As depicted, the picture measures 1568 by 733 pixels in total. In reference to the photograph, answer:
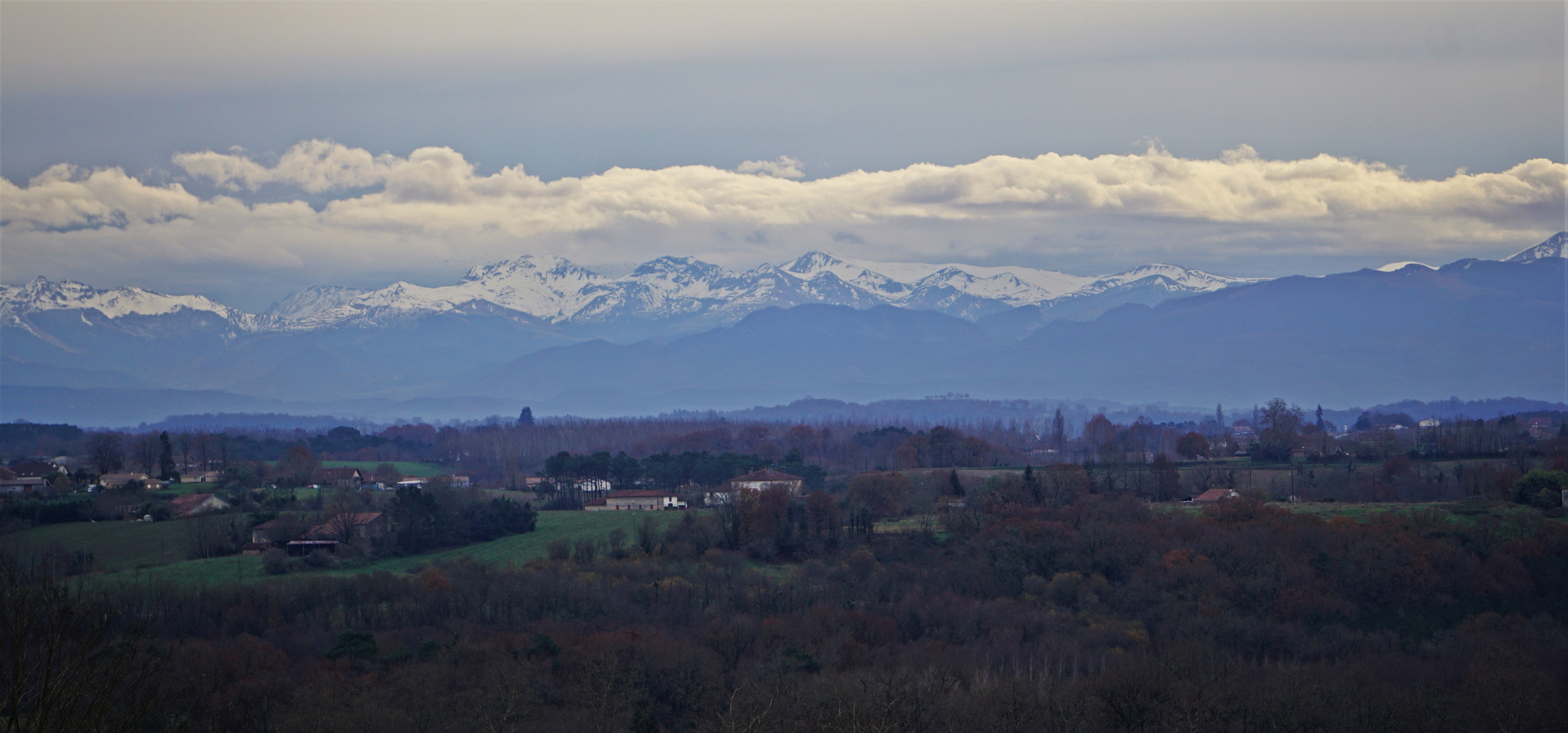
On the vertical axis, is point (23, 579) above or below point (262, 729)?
above

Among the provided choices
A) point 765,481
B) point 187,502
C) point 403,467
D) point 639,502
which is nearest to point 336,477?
point 403,467

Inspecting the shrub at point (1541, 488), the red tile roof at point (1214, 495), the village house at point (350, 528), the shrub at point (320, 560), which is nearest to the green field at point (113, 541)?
the village house at point (350, 528)

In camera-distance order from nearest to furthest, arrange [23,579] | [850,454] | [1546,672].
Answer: [23,579], [1546,672], [850,454]

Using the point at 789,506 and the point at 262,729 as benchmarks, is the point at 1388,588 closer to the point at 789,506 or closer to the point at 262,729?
the point at 789,506

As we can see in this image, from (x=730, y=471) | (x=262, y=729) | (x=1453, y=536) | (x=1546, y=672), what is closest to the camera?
(x=262, y=729)

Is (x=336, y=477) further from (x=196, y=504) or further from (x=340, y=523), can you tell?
(x=340, y=523)

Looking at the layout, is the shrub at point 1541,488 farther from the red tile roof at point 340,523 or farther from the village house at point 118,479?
the village house at point 118,479

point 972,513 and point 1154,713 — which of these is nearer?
point 1154,713

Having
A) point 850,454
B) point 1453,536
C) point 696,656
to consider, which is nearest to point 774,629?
point 696,656
